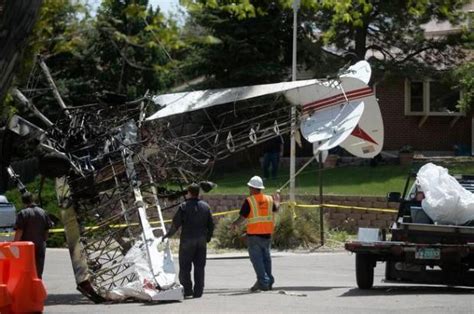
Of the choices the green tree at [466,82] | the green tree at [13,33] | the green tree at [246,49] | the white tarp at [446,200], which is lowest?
the white tarp at [446,200]

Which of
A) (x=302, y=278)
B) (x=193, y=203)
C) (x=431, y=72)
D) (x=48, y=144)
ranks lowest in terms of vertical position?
(x=302, y=278)

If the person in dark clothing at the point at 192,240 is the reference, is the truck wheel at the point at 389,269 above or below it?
below

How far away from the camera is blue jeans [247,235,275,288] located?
14773mm

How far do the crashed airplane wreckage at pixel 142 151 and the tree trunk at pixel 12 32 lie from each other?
16.9 ft

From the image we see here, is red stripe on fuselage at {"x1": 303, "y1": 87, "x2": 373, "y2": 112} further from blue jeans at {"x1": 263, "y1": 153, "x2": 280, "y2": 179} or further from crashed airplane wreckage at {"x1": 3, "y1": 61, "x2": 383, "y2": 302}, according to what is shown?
blue jeans at {"x1": 263, "y1": 153, "x2": 280, "y2": 179}

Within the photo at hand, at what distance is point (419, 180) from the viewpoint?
49.4ft

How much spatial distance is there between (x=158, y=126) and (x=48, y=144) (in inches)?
69.8

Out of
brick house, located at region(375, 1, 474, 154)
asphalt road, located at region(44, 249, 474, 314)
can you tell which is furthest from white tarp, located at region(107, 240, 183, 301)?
brick house, located at region(375, 1, 474, 154)

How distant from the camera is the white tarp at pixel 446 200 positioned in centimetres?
1448

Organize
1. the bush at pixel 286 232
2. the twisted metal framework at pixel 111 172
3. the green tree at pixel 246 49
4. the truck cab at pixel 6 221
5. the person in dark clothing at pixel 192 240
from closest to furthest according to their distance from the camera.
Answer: the twisted metal framework at pixel 111 172, the person in dark clothing at pixel 192 240, the truck cab at pixel 6 221, the bush at pixel 286 232, the green tree at pixel 246 49

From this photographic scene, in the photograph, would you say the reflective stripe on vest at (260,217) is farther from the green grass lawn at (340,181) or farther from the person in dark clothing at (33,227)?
the green grass lawn at (340,181)

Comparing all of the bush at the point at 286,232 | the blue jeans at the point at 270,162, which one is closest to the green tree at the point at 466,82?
the blue jeans at the point at 270,162

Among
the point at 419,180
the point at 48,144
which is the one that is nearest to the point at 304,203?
the point at 419,180

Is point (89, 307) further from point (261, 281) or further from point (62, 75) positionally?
point (62, 75)
